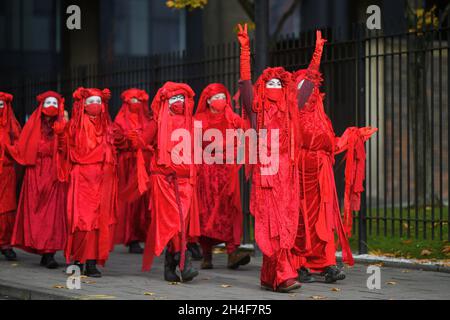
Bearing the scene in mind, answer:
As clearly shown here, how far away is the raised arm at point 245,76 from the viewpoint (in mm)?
9844

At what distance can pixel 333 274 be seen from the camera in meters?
10.5

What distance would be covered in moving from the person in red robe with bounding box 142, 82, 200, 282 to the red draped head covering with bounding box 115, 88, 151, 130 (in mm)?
3462

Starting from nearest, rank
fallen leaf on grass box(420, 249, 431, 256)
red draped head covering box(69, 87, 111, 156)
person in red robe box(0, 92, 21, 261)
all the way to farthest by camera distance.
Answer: red draped head covering box(69, 87, 111, 156)
fallen leaf on grass box(420, 249, 431, 256)
person in red robe box(0, 92, 21, 261)

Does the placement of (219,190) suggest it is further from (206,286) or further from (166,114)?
(206,286)

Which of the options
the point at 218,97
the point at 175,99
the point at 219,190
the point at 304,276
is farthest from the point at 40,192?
the point at 304,276

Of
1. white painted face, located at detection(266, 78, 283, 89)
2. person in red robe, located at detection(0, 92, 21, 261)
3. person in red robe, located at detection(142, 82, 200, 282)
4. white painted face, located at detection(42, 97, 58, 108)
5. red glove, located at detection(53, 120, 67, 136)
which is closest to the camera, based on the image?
white painted face, located at detection(266, 78, 283, 89)

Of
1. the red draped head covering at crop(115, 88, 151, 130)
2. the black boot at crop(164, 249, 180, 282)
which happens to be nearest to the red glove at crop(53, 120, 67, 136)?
the black boot at crop(164, 249, 180, 282)

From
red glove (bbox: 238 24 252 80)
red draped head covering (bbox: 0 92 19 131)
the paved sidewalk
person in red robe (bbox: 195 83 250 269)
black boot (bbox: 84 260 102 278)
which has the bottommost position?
the paved sidewalk

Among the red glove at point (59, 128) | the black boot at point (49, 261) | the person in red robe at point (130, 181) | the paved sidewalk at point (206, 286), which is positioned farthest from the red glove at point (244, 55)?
the person in red robe at point (130, 181)

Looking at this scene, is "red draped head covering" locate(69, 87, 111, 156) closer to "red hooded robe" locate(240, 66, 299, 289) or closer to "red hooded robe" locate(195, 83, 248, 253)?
"red hooded robe" locate(195, 83, 248, 253)

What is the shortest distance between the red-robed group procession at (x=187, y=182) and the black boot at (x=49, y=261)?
0.02 metres

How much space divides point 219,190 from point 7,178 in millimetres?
3098

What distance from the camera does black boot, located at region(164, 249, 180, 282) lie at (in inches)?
426

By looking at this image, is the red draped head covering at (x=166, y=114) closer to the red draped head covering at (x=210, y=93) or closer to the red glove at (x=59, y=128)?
the red draped head covering at (x=210, y=93)
